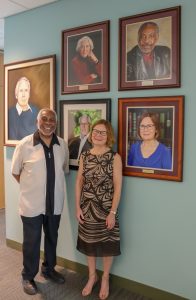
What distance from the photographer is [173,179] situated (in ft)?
7.30

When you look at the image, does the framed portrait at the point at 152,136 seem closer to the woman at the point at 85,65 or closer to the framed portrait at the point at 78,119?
the framed portrait at the point at 78,119

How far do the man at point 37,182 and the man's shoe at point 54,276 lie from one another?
19 centimetres

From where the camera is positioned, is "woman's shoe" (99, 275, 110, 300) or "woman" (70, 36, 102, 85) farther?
"woman" (70, 36, 102, 85)

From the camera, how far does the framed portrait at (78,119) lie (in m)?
2.56

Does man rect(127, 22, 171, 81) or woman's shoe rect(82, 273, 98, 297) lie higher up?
man rect(127, 22, 171, 81)

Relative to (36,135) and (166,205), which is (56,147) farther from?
(166,205)

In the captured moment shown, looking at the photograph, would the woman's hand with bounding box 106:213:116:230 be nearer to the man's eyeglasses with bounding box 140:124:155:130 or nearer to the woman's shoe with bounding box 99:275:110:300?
the woman's shoe with bounding box 99:275:110:300

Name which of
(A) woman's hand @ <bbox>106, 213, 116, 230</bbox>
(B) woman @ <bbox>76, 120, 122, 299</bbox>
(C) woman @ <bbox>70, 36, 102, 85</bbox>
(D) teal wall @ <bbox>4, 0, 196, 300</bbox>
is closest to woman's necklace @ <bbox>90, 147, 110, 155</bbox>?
(B) woman @ <bbox>76, 120, 122, 299</bbox>

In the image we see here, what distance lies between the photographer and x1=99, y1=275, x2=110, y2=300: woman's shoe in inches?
94.0

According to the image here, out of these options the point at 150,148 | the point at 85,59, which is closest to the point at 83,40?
the point at 85,59

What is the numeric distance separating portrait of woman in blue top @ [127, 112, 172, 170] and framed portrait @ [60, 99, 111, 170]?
0.33 meters

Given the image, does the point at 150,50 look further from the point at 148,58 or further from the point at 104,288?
the point at 104,288

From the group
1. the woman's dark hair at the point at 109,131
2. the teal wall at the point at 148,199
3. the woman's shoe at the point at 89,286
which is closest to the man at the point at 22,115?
the teal wall at the point at 148,199

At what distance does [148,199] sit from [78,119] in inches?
37.1
